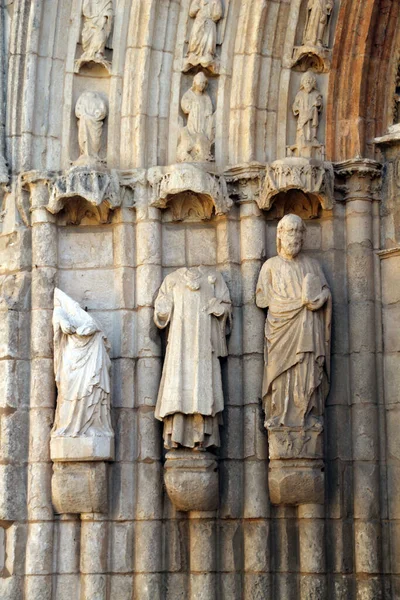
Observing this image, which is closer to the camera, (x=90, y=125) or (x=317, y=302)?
(x=317, y=302)

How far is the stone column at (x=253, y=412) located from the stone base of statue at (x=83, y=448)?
1180 mm

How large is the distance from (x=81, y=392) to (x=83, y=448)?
1.51 feet

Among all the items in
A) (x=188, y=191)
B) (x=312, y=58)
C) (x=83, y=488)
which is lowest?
(x=83, y=488)

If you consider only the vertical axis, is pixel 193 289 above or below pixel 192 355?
above

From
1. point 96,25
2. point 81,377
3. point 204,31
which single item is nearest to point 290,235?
point 204,31

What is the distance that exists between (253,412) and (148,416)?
883 millimetres

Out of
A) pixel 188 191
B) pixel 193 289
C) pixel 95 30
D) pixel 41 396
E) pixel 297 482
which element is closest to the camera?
pixel 297 482

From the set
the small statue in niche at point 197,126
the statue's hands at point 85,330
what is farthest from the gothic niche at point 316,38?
the statue's hands at point 85,330

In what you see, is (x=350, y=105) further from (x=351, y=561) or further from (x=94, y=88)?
(x=351, y=561)

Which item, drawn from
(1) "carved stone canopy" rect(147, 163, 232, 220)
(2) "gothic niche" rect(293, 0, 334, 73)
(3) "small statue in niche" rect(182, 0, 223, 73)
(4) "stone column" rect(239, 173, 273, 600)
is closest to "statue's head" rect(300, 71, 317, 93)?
(2) "gothic niche" rect(293, 0, 334, 73)

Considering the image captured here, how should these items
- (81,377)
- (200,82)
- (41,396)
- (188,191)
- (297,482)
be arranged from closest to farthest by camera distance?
(297,482) < (81,377) < (41,396) < (188,191) < (200,82)

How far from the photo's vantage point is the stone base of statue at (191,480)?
1199cm

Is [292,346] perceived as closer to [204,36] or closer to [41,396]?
[41,396]

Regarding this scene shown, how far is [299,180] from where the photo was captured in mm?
12312
